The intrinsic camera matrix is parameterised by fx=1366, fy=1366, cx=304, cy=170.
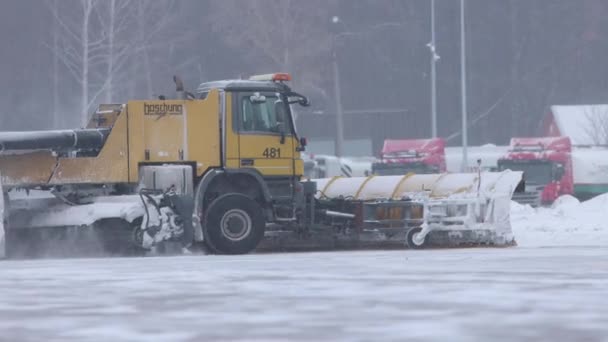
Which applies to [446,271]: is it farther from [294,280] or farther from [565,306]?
[565,306]

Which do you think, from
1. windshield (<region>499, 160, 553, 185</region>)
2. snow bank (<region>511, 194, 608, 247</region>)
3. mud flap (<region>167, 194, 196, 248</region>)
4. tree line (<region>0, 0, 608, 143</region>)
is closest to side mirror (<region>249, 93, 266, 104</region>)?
mud flap (<region>167, 194, 196, 248</region>)

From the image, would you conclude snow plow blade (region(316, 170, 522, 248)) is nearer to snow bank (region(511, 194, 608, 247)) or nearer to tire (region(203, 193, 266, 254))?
snow bank (region(511, 194, 608, 247))

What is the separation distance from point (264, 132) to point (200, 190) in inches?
56.1

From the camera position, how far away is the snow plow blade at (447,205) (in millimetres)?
22734

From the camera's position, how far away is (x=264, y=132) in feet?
71.9

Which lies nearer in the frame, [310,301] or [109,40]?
[310,301]

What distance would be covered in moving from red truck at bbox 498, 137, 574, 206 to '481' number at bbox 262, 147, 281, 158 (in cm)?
2467

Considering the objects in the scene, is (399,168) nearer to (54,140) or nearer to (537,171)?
(537,171)

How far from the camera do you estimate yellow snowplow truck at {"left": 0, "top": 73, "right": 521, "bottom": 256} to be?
68.2ft

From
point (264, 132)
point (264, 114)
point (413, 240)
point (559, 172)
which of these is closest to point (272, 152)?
point (264, 132)

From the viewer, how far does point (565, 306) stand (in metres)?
11.9

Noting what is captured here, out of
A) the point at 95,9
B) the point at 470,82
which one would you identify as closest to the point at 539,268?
the point at 95,9

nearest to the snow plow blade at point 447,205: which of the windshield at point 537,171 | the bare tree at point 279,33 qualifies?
the windshield at point 537,171

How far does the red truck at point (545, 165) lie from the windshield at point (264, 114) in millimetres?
24702
